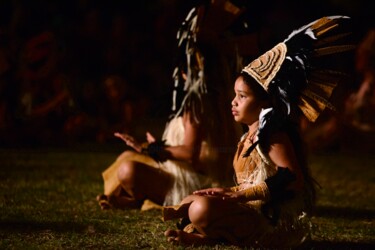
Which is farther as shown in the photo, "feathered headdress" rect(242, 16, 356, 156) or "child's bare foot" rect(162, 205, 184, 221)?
"child's bare foot" rect(162, 205, 184, 221)

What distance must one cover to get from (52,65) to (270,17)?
690cm

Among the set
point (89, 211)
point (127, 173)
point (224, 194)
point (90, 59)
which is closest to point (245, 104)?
point (224, 194)

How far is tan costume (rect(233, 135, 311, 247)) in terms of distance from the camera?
12.6ft

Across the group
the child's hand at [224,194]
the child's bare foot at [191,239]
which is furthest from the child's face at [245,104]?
the child's bare foot at [191,239]

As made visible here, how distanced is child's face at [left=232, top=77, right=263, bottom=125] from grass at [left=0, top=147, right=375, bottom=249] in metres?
0.73

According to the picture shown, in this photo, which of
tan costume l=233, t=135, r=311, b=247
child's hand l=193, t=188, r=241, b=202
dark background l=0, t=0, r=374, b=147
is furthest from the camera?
dark background l=0, t=0, r=374, b=147

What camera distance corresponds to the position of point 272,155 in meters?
3.76

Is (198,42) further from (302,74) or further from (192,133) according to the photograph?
(302,74)

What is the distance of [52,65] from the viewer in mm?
11008

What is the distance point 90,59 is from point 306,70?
33.6ft

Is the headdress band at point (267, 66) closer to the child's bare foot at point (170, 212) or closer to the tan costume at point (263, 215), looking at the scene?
the tan costume at point (263, 215)

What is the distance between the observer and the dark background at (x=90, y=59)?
34.3 feet

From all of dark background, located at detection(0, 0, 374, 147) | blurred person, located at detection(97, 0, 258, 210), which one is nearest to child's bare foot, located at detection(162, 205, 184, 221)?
blurred person, located at detection(97, 0, 258, 210)

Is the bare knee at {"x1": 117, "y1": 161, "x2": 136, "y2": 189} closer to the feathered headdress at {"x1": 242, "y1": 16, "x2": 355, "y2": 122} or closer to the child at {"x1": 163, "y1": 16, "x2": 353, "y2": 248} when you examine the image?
the child at {"x1": 163, "y1": 16, "x2": 353, "y2": 248}
